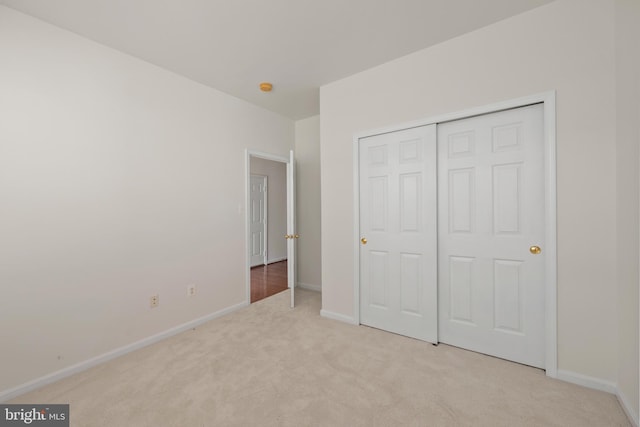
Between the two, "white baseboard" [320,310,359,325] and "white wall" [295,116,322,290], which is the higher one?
"white wall" [295,116,322,290]

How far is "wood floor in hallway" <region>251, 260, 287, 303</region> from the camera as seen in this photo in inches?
155

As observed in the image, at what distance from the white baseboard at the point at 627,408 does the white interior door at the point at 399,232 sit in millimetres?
1091

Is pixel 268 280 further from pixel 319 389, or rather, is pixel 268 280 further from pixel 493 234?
pixel 493 234

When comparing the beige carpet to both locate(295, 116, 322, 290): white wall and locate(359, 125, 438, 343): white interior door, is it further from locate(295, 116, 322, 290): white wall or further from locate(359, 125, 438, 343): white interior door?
locate(295, 116, 322, 290): white wall

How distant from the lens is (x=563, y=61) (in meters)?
1.82

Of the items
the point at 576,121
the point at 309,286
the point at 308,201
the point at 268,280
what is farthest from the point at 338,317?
the point at 576,121

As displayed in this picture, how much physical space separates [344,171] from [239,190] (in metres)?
1.40

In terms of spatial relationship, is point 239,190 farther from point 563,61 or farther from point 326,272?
point 563,61

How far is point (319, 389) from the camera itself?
5.82ft

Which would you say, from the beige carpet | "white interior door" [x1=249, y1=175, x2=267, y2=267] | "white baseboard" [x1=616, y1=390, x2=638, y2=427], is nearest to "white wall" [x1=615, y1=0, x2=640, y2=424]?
"white baseboard" [x1=616, y1=390, x2=638, y2=427]

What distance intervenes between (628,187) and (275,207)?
559cm

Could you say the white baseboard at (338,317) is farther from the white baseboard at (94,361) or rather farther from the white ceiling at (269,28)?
the white ceiling at (269,28)

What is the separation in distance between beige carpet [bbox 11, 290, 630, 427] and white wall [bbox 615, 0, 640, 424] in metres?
0.31

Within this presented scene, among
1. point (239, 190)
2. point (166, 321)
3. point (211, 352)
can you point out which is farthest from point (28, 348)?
point (239, 190)
